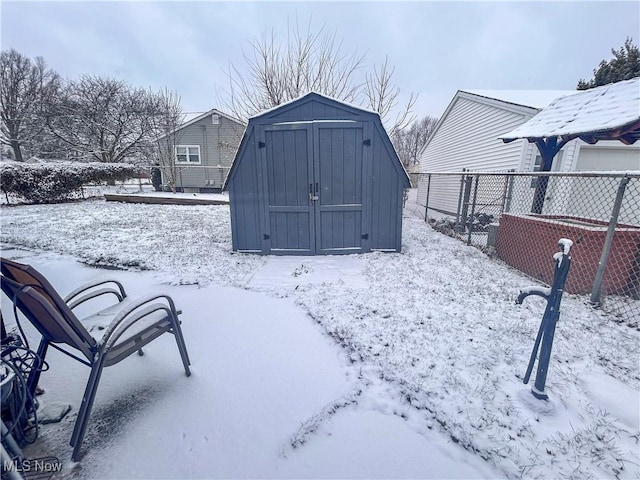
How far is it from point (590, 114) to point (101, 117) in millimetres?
24500

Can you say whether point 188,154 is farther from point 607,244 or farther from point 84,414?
Answer: point 607,244

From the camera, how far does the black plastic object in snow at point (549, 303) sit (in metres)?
1.67

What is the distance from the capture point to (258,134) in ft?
15.4

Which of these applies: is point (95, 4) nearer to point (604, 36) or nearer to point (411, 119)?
point (411, 119)

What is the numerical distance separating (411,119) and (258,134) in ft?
24.3

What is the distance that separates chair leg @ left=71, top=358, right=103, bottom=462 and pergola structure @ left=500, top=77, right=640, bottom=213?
7.17 meters

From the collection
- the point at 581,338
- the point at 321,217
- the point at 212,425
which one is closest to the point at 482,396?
the point at 581,338

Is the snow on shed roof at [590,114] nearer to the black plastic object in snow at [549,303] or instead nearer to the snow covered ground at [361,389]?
the snow covered ground at [361,389]

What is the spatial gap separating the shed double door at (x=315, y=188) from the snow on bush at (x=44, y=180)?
37.9 feet

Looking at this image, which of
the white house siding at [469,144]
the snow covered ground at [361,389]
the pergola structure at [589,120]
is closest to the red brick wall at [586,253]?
the snow covered ground at [361,389]

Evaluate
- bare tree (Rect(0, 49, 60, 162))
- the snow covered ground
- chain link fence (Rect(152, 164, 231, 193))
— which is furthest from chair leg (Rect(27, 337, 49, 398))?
bare tree (Rect(0, 49, 60, 162))

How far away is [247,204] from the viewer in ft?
16.4

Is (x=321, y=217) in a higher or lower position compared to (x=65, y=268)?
higher

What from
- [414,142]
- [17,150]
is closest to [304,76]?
[17,150]
